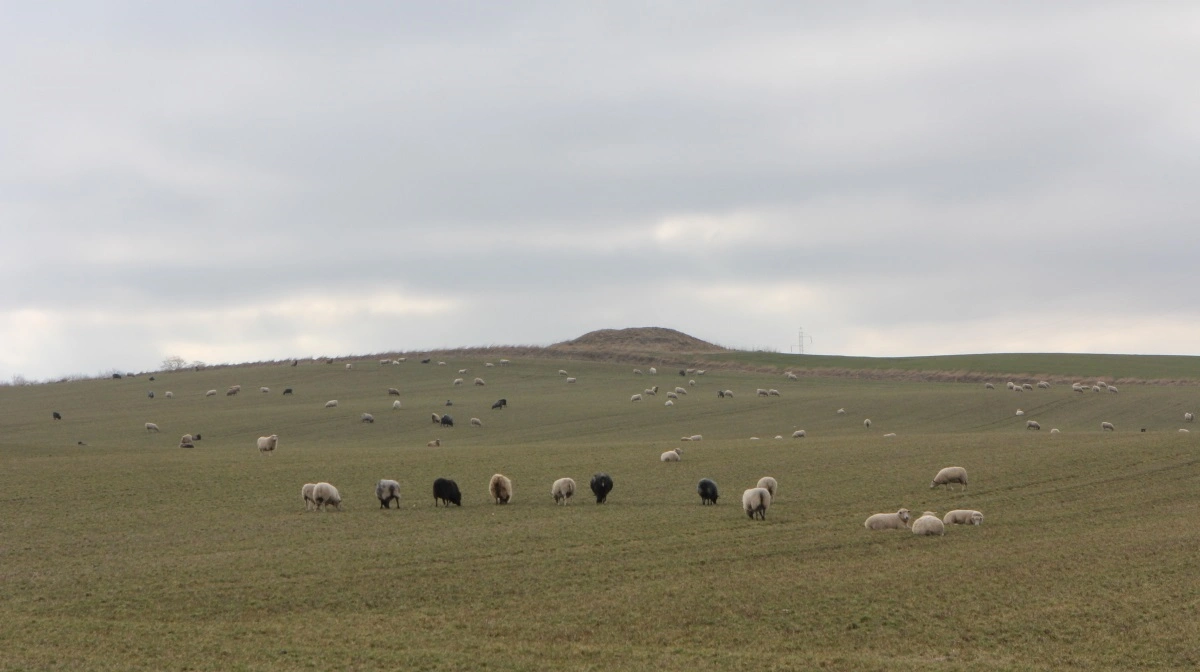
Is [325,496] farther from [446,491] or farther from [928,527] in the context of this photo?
[928,527]

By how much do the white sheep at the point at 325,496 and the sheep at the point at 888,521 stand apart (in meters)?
12.3

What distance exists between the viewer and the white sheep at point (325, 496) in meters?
25.7

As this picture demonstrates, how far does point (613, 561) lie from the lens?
19016 millimetres

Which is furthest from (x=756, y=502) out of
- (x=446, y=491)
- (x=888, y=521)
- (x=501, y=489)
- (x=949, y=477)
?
(x=446, y=491)

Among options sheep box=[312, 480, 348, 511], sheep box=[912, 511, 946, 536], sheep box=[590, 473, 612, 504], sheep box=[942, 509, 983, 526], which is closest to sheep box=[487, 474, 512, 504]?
sheep box=[590, 473, 612, 504]

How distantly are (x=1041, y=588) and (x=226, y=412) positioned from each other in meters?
52.6

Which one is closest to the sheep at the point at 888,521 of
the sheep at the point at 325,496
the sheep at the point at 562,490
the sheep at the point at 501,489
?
the sheep at the point at 562,490

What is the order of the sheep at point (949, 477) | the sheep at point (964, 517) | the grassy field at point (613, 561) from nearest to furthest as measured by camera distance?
the grassy field at point (613, 561) < the sheep at point (964, 517) < the sheep at point (949, 477)

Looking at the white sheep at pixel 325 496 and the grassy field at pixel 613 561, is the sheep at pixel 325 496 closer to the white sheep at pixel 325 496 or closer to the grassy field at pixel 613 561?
the white sheep at pixel 325 496

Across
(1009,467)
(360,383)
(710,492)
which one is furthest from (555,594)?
(360,383)

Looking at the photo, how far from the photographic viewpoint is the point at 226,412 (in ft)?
201

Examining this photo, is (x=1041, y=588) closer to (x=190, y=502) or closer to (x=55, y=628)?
(x=55, y=628)

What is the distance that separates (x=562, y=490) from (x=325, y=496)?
5674mm

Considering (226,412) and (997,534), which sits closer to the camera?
(997,534)
